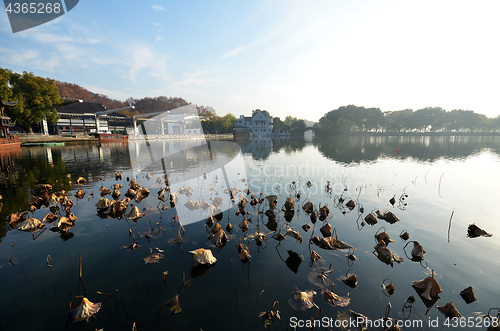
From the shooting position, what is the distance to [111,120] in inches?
2874

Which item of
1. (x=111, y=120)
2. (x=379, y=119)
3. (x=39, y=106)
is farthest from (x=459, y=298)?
(x=379, y=119)

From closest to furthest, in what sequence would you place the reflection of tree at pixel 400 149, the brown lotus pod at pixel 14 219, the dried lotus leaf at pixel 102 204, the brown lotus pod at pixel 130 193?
the brown lotus pod at pixel 14 219, the dried lotus leaf at pixel 102 204, the brown lotus pod at pixel 130 193, the reflection of tree at pixel 400 149

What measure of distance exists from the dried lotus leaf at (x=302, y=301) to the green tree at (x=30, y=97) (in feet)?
209

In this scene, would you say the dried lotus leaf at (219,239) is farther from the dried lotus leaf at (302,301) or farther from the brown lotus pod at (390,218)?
the brown lotus pod at (390,218)

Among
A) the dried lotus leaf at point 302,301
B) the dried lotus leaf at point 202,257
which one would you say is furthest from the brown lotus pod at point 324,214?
the dried lotus leaf at point 202,257

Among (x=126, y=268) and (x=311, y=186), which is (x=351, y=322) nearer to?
(x=126, y=268)

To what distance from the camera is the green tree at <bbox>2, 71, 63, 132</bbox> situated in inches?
1707

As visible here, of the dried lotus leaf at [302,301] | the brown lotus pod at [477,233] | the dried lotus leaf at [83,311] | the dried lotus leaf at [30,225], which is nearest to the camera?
the dried lotus leaf at [83,311]

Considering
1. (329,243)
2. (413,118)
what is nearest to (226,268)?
(329,243)

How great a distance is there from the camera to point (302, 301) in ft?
17.1

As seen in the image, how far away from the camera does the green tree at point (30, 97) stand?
4335 centimetres

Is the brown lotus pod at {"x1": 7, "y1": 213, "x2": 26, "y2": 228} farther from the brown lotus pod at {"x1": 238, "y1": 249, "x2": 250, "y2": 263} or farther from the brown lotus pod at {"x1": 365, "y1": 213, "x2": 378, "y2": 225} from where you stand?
the brown lotus pod at {"x1": 365, "y1": 213, "x2": 378, "y2": 225}

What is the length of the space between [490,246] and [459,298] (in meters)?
4.99

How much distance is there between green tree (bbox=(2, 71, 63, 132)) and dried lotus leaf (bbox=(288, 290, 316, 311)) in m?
63.7
